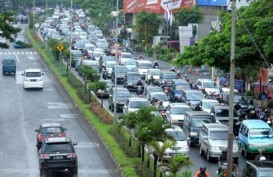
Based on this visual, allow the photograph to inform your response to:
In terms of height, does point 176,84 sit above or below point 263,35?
below

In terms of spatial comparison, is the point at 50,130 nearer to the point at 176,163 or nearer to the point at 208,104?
the point at 176,163

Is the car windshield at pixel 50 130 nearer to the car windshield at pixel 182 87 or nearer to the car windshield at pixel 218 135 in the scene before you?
the car windshield at pixel 218 135

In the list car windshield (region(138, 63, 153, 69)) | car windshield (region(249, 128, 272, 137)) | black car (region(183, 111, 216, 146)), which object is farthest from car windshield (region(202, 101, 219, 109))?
car windshield (region(138, 63, 153, 69))

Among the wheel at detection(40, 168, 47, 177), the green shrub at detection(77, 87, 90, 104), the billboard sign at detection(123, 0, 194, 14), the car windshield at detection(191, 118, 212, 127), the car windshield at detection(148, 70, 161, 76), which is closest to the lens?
the wheel at detection(40, 168, 47, 177)

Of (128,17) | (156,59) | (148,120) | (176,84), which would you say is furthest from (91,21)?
(148,120)

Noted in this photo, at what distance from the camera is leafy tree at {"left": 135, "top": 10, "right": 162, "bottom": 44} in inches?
4072

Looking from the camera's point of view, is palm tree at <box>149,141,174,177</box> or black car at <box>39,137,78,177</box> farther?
black car at <box>39,137,78,177</box>

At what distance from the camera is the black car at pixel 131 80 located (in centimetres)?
6619

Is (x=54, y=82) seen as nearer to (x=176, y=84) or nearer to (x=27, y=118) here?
(x=176, y=84)

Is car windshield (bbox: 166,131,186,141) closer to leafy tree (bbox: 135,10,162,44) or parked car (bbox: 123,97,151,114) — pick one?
parked car (bbox: 123,97,151,114)

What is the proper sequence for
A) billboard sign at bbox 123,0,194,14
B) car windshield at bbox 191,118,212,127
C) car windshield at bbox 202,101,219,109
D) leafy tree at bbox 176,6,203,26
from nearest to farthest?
car windshield at bbox 191,118,212,127 < car windshield at bbox 202,101,219,109 < billboard sign at bbox 123,0,194,14 < leafy tree at bbox 176,6,203,26

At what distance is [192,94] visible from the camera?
5719 centimetres

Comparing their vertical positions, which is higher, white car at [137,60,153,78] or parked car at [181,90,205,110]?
white car at [137,60,153,78]

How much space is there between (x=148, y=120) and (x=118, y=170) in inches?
89.5
